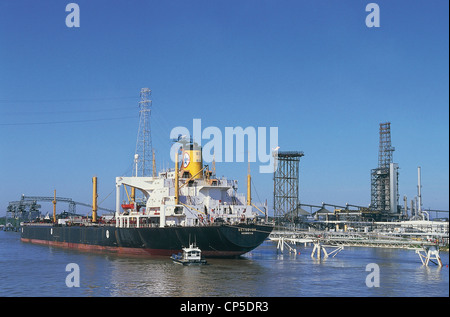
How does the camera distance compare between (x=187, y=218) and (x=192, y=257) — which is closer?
(x=192, y=257)

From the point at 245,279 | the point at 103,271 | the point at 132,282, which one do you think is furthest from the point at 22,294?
the point at 245,279

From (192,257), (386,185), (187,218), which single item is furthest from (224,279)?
(386,185)

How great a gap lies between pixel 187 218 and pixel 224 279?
19166mm

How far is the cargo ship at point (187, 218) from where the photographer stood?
5881cm

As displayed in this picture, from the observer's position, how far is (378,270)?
49.8 m

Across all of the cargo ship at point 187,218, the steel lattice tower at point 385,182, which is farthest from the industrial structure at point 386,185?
the cargo ship at point 187,218

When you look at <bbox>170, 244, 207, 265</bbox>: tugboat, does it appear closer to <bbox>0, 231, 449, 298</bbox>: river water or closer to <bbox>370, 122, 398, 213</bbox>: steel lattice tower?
<bbox>0, 231, 449, 298</bbox>: river water

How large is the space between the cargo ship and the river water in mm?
2886

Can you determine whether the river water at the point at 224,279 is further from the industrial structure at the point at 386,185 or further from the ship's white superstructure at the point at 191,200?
the industrial structure at the point at 386,185

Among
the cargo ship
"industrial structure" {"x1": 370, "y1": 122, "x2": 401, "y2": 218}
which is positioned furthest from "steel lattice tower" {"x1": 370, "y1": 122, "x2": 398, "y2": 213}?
the cargo ship

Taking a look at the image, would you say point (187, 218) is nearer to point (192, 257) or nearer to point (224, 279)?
point (192, 257)

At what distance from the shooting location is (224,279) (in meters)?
44.0

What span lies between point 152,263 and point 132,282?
13617mm
